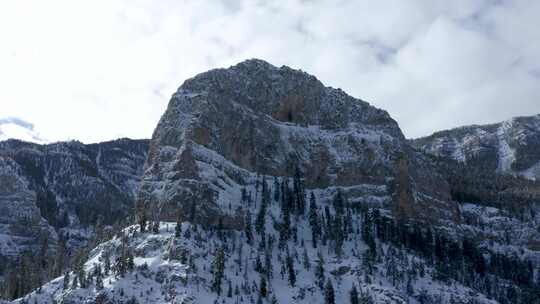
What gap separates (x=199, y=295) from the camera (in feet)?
634

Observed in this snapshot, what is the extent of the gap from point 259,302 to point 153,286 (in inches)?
1158

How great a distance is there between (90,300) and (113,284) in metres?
8.19

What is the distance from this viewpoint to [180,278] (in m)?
198

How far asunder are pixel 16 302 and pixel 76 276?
1693 centimetres

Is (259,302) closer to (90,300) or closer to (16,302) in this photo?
(90,300)

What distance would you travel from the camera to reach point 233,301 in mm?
196375

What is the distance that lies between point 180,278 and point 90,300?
24.8 metres

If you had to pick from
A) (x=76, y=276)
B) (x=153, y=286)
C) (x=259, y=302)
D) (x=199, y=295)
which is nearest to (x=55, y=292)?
(x=76, y=276)

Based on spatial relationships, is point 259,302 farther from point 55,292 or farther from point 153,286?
point 55,292

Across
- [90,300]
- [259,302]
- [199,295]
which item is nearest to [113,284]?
[90,300]

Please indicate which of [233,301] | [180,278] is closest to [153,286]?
[180,278]

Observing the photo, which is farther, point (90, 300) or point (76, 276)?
point (76, 276)

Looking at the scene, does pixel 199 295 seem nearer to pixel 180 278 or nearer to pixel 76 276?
pixel 180 278

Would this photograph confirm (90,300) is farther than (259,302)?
No
